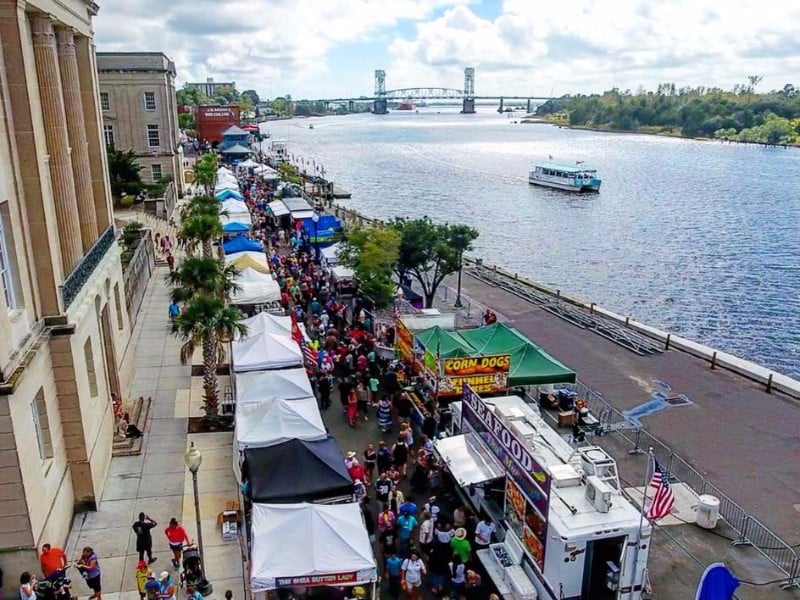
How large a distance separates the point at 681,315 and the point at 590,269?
14.8m

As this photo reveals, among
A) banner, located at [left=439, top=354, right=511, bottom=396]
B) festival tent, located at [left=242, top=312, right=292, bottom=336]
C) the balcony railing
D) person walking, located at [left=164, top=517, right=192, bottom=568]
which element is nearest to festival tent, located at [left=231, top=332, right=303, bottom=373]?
festival tent, located at [left=242, top=312, right=292, bottom=336]

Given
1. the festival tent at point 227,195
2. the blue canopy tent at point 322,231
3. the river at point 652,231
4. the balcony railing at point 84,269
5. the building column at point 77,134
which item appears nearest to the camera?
the balcony railing at point 84,269

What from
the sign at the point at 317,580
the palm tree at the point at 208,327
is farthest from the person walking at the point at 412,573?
the palm tree at the point at 208,327

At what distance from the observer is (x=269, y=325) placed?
2559cm

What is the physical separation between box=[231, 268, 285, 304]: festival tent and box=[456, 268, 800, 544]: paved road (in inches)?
493

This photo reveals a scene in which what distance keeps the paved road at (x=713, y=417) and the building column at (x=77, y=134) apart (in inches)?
691

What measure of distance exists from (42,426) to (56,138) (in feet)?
22.7

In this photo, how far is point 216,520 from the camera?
1781 cm

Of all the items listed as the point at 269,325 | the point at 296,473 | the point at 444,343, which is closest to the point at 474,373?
the point at 444,343

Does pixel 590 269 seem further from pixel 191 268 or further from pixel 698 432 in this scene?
pixel 191 268

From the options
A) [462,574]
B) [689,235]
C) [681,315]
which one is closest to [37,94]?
[462,574]

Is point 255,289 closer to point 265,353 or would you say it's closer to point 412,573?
point 265,353

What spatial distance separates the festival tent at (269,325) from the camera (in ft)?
82.6

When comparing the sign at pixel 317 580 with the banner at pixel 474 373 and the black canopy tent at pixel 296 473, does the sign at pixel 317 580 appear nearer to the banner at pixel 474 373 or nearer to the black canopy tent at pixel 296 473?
the black canopy tent at pixel 296 473
